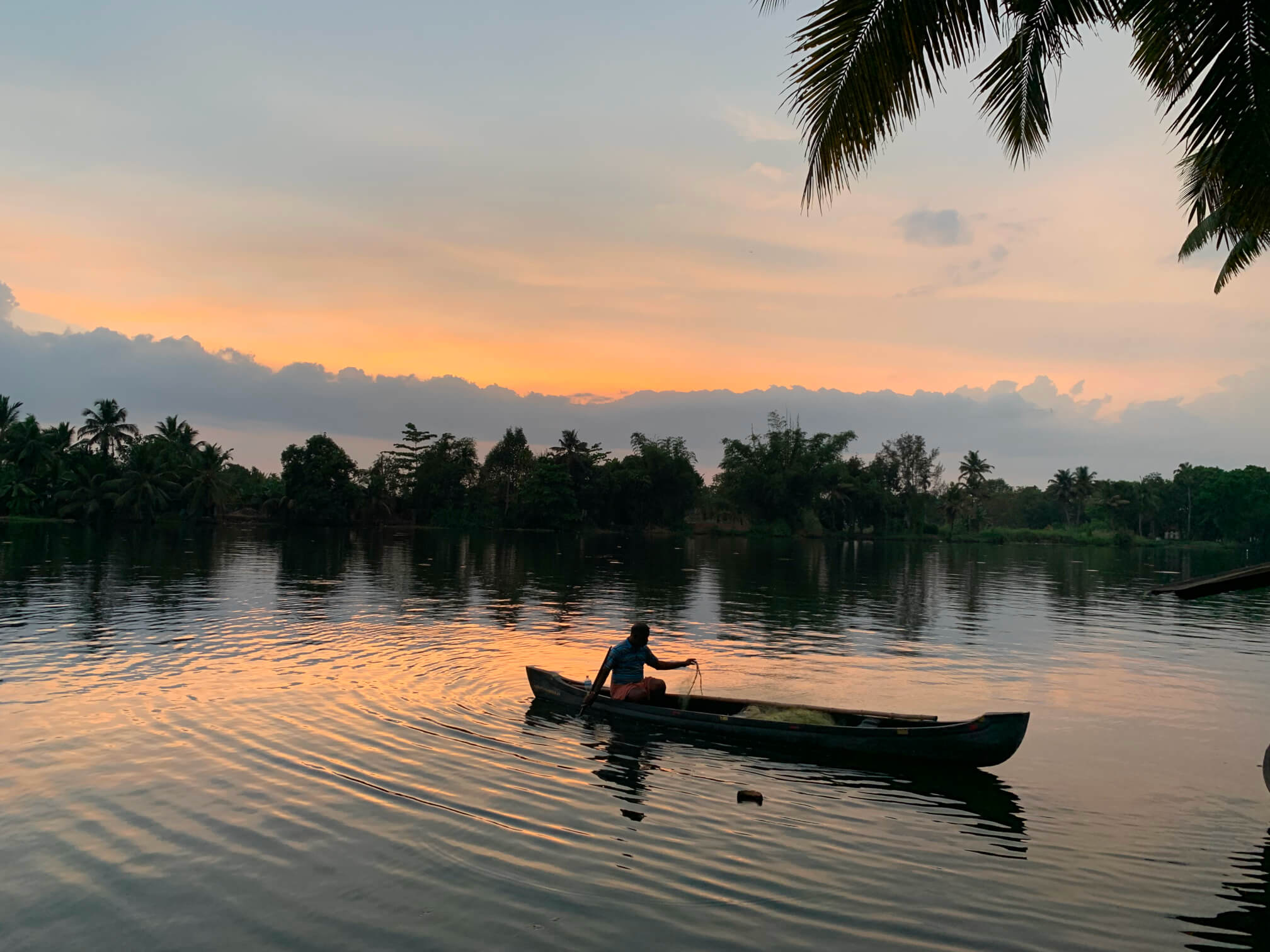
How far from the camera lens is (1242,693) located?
18391 millimetres

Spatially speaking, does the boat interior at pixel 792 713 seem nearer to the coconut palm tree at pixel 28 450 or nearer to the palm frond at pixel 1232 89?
the palm frond at pixel 1232 89

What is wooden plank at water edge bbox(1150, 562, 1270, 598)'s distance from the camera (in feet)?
28.1

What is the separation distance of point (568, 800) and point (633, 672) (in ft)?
13.7

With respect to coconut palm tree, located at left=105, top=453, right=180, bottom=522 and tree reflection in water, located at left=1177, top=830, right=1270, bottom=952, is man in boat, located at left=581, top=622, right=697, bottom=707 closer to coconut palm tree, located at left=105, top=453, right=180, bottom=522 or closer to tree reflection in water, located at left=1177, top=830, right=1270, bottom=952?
tree reflection in water, located at left=1177, top=830, right=1270, bottom=952

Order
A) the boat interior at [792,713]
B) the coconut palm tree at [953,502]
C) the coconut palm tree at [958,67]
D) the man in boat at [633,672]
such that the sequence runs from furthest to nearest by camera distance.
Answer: the coconut palm tree at [953,502]
the man in boat at [633,672]
the boat interior at [792,713]
the coconut palm tree at [958,67]

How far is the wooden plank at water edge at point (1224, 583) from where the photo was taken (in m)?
8.58

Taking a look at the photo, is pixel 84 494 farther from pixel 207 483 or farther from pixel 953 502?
pixel 953 502

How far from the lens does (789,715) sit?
13016mm

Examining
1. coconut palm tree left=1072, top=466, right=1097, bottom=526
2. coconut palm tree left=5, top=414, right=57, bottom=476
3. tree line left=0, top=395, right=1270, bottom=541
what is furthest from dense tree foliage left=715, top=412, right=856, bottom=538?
coconut palm tree left=5, top=414, right=57, bottom=476

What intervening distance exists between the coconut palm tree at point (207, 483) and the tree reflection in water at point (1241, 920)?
9452cm

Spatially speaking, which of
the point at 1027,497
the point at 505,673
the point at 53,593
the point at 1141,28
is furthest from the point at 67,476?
the point at 1027,497

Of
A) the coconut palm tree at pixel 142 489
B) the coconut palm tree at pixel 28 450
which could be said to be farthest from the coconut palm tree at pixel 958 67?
the coconut palm tree at pixel 28 450

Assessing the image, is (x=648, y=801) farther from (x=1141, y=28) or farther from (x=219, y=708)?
(x=1141, y=28)

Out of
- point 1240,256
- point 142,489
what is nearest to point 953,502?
point 142,489
